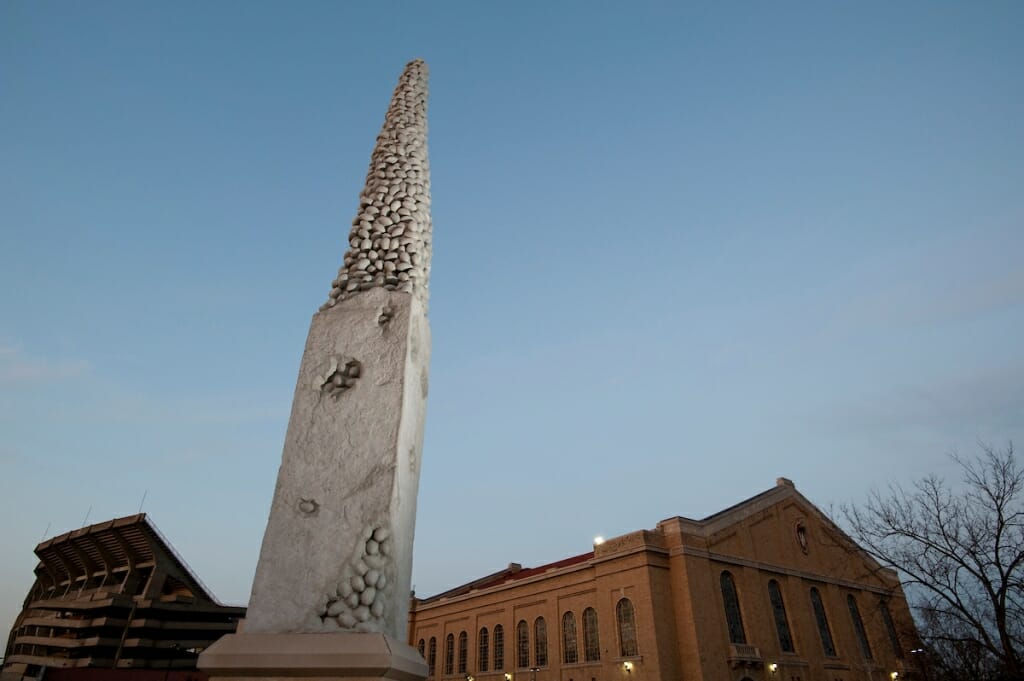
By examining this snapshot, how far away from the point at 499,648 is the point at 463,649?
3769 mm

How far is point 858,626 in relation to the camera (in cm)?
3756

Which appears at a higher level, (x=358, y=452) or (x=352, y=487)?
(x=358, y=452)

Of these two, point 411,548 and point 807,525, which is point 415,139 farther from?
point 807,525

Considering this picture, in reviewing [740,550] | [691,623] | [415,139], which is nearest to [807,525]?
[740,550]

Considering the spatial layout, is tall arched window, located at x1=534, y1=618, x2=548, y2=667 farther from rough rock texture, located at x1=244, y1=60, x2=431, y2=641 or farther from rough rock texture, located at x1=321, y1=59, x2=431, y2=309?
rough rock texture, located at x1=321, y1=59, x2=431, y2=309

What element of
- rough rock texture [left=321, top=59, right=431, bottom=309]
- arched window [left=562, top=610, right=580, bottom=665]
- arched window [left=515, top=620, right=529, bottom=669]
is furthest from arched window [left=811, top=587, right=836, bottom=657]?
rough rock texture [left=321, top=59, right=431, bottom=309]

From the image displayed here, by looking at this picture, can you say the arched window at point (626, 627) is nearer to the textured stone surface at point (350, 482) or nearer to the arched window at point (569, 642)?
the arched window at point (569, 642)

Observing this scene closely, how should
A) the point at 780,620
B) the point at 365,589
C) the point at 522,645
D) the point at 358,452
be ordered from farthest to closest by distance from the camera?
the point at 522,645 < the point at 780,620 < the point at 358,452 < the point at 365,589

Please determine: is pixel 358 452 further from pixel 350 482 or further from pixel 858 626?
pixel 858 626

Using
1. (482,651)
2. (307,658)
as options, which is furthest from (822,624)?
(307,658)

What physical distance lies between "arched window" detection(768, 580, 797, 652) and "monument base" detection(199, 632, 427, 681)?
1404 inches

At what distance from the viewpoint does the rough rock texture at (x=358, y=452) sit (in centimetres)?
332

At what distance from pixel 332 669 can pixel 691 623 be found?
29.5 metres

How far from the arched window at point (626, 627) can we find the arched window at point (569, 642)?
3240mm
